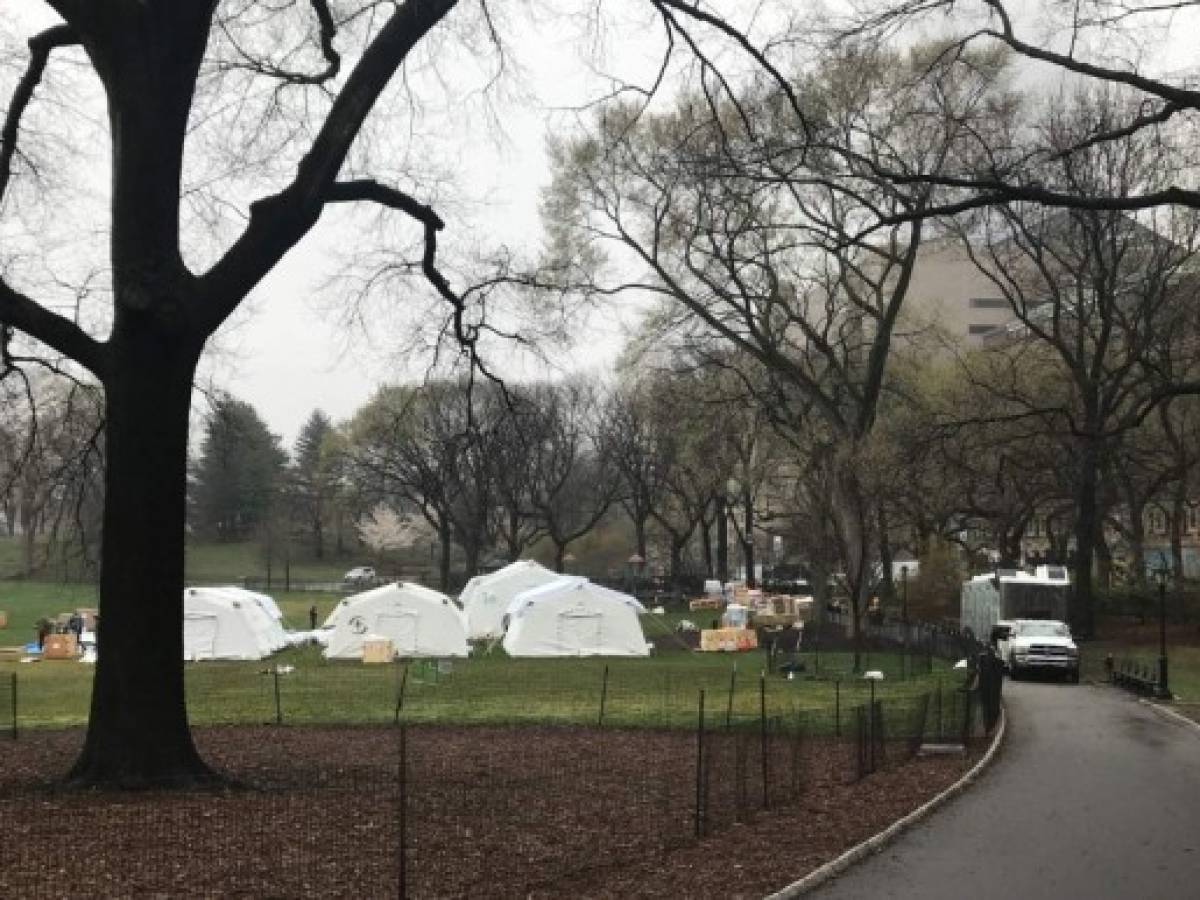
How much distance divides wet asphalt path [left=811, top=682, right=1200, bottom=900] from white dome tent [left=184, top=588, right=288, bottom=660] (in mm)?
30216

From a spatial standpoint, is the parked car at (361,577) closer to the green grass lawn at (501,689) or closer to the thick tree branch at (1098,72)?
the green grass lawn at (501,689)

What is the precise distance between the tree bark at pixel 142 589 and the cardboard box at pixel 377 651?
98.2 feet

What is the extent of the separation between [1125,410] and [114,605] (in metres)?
47.3

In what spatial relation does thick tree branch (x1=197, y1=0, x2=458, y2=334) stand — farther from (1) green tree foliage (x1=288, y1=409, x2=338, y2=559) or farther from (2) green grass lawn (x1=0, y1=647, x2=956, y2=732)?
(1) green tree foliage (x1=288, y1=409, x2=338, y2=559)

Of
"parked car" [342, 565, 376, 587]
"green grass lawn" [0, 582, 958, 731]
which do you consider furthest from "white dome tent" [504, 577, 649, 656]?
"parked car" [342, 565, 376, 587]

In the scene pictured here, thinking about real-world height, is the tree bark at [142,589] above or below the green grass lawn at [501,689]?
above

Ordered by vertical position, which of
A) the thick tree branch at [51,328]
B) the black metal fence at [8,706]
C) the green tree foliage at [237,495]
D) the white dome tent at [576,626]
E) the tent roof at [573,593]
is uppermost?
the green tree foliage at [237,495]

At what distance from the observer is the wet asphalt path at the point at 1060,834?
949 cm

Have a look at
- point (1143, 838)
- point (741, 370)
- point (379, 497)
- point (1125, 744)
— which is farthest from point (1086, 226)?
point (379, 497)

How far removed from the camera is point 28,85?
14.0m

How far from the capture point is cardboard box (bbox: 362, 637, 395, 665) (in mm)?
41625

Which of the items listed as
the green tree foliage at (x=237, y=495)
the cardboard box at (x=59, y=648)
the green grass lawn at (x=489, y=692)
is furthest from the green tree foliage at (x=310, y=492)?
the green grass lawn at (x=489, y=692)

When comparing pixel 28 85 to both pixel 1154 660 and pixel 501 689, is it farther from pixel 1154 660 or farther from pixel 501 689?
pixel 1154 660

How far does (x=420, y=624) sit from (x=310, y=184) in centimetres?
3371
